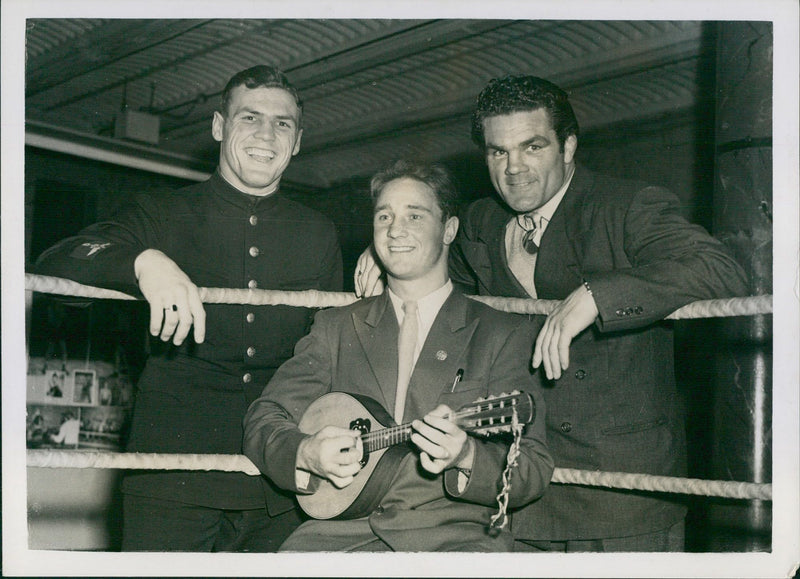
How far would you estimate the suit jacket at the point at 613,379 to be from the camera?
1.36 m

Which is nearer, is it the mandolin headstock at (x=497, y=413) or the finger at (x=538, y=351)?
the mandolin headstock at (x=497, y=413)

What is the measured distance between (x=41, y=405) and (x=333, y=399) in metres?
0.64

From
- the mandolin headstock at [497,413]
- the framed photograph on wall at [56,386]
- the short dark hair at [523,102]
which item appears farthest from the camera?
the framed photograph on wall at [56,386]

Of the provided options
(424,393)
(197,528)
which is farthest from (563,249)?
(197,528)

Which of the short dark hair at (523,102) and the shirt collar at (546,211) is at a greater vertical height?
the short dark hair at (523,102)

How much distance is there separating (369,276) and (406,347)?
0.53 feet

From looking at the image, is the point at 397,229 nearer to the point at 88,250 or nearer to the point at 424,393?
the point at 424,393

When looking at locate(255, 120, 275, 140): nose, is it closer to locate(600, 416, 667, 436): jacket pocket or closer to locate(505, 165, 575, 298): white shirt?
locate(505, 165, 575, 298): white shirt

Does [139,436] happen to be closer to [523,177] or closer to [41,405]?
[41,405]

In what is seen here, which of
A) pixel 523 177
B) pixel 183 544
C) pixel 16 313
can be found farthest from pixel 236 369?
pixel 523 177

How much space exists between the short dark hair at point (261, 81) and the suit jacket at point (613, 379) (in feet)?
1.91

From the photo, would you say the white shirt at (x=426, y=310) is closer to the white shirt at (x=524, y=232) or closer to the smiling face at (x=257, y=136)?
the white shirt at (x=524, y=232)

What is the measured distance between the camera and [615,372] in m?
1.38

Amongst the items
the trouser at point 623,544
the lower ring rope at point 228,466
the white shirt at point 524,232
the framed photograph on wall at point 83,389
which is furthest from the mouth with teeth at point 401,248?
the framed photograph on wall at point 83,389
